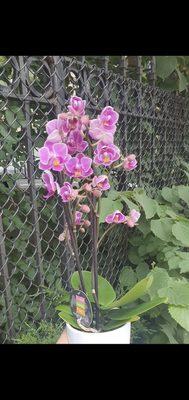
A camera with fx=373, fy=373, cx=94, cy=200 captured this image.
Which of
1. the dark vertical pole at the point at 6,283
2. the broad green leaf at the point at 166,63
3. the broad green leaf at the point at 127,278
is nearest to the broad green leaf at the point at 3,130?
the dark vertical pole at the point at 6,283

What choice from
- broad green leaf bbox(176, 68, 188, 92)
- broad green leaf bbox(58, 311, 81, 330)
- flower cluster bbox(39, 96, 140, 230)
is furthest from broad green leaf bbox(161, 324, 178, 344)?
broad green leaf bbox(176, 68, 188, 92)

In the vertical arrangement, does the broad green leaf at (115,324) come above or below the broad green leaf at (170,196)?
above

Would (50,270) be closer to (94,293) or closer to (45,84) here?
(94,293)

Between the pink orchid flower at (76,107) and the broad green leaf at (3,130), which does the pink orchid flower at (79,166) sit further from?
the broad green leaf at (3,130)

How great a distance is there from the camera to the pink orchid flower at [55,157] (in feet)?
2.97

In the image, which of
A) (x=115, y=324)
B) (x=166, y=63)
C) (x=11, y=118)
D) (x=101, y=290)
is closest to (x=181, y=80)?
(x=166, y=63)

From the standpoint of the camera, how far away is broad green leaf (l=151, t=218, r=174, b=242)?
1854mm

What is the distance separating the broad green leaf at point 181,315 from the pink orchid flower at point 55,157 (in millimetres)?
745

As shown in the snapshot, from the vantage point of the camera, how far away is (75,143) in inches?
37.5

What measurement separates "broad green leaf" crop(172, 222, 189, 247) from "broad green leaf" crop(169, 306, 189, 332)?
42 cm

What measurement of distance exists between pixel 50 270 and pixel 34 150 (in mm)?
577

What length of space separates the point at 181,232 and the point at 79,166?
960 millimetres

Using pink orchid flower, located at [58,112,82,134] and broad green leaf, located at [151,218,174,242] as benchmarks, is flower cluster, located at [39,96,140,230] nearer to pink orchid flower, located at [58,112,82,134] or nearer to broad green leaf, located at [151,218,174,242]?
pink orchid flower, located at [58,112,82,134]

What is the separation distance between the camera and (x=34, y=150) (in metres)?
1.50
